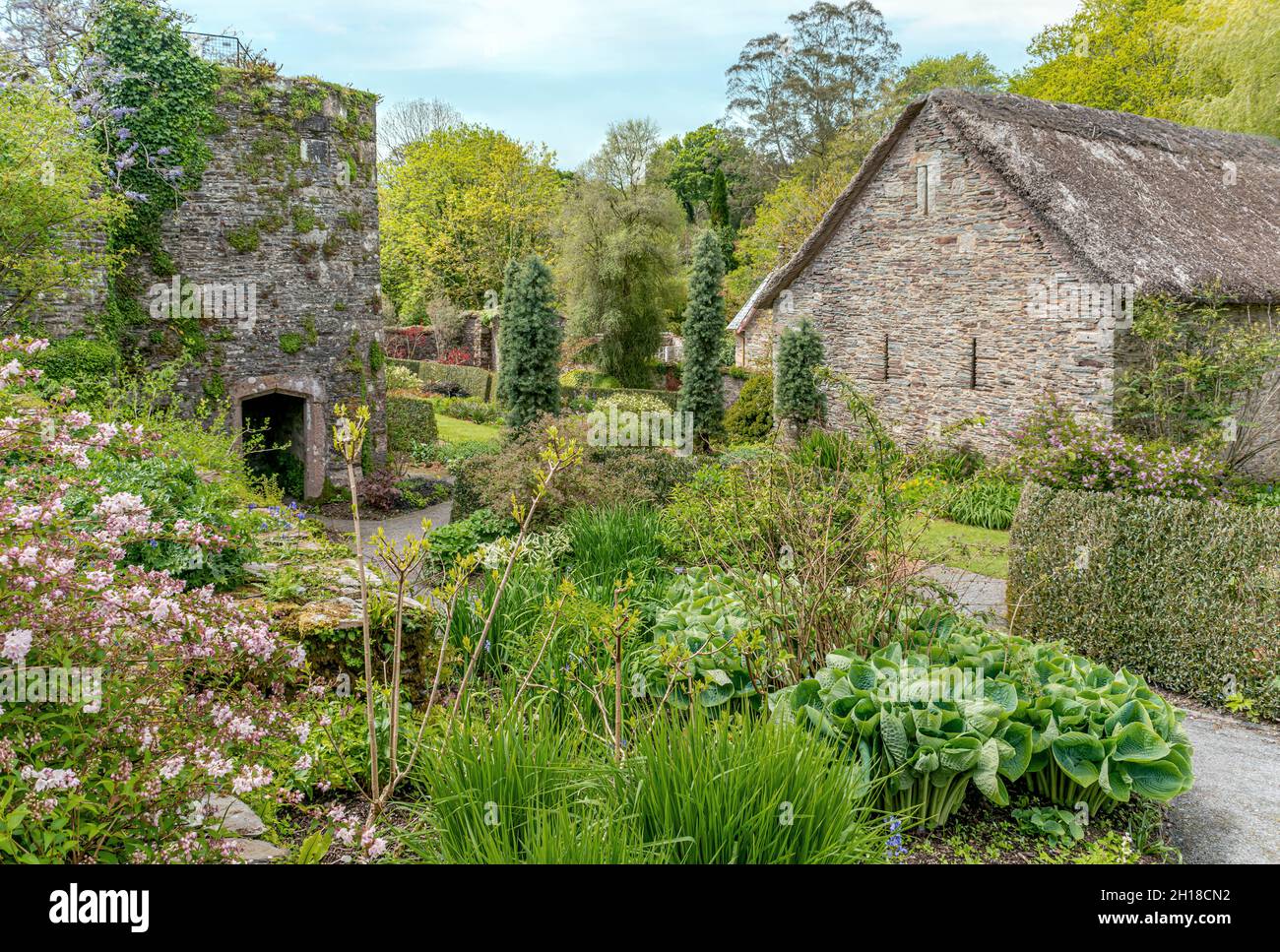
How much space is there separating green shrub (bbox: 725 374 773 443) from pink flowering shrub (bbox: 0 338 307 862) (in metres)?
17.7

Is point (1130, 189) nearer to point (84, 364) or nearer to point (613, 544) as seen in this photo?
point (613, 544)

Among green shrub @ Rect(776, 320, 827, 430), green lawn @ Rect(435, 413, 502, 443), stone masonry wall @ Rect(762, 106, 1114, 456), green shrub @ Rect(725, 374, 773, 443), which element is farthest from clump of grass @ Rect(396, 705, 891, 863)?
green lawn @ Rect(435, 413, 502, 443)

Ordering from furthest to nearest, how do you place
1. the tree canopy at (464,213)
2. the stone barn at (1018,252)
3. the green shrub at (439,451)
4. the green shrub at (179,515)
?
the tree canopy at (464,213), the green shrub at (439,451), the stone barn at (1018,252), the green shrub at (179,515)

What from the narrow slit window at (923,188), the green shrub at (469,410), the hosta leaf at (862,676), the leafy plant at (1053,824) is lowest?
the leafy plant at (1053,824)

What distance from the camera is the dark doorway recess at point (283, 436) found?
16031 millimetres

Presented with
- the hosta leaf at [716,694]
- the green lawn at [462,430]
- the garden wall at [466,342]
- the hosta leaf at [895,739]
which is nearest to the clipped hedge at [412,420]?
the green lawn at [462,430]

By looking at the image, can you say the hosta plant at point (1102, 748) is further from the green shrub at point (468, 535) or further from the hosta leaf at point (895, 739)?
the green shrub at point (468, 535)

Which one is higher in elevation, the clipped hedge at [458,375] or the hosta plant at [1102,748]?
the clipped hedge at [458,375]

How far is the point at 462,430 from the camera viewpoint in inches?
1039

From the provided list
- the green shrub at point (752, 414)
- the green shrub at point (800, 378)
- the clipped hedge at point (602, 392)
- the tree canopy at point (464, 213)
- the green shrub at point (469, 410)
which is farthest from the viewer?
the tree canopy at point (464, 213)

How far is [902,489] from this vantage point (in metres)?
5.89

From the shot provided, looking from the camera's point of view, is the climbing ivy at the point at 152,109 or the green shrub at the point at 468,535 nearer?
the green shrub at the point at 468,535

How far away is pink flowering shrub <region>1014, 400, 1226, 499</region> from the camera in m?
10.5

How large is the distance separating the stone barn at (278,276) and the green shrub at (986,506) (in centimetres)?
999
